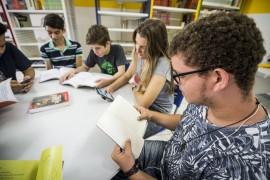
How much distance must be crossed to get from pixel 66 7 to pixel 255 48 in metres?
2.85

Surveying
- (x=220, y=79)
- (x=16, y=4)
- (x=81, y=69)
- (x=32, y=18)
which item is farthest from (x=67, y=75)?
(x=16, y=4)

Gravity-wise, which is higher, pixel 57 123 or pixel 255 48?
pixel 255 48

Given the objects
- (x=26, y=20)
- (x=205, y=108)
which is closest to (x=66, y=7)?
(x=26, y=20)

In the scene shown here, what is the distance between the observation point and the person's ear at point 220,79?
1.51 ft

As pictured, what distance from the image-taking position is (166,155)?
0.78 metres

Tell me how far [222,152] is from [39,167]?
63 centimetres

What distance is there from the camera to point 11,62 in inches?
53.0

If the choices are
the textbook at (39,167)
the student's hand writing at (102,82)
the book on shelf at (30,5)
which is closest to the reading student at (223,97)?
the textbook at (39,167)

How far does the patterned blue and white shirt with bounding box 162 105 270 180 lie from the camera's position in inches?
17.5

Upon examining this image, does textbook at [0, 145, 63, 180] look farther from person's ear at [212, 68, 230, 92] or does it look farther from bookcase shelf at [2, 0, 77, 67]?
bookcase shelf at [2, 0, 77, 67]

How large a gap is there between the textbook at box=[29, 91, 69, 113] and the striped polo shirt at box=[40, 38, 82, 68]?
0.85m

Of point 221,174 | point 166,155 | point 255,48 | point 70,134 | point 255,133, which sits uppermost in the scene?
point 255,48

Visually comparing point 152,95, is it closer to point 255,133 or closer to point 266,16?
point 255,133

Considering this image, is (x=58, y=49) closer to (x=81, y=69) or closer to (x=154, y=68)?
(x=81, y=69)
